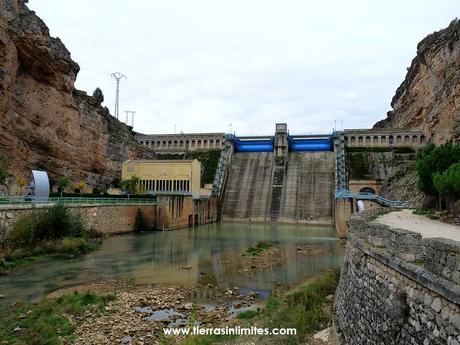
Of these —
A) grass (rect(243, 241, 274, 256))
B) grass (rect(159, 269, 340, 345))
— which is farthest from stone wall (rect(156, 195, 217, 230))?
grass (rect(159, 269, 340, 345))

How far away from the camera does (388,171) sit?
49344mm

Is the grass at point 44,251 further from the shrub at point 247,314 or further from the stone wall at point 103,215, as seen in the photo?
the shrub at point 247,314

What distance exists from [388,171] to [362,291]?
45.4 meters

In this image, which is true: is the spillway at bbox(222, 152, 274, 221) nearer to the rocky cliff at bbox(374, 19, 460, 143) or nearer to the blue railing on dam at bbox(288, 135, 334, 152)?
the blue railing on dam at bbox(288, 135, 334, 152)

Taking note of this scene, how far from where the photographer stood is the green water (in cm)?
1550

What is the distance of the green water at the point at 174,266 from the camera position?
50.9 ft

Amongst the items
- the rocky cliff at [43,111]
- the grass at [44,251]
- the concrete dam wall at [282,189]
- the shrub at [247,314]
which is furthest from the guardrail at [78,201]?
the shrub at [247,314]

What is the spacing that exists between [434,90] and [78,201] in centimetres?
4505

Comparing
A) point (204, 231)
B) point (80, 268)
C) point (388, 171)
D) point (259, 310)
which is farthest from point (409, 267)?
point (388, 171)

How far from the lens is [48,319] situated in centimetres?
1059

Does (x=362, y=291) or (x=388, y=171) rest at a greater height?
(x=388, y=171)

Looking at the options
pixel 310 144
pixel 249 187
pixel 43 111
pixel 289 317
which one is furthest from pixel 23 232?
pixel 310 144

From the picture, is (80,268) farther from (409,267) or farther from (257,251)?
(409,267)

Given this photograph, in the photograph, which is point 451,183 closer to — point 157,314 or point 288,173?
point 157,314
